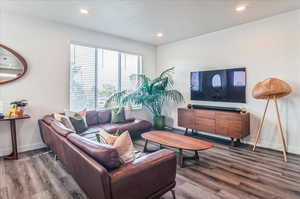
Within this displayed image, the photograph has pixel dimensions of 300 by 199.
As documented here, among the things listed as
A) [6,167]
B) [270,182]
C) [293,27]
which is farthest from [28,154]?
[293,27]

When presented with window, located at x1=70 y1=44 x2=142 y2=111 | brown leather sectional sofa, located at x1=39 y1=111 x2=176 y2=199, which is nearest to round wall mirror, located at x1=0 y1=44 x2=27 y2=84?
window, located at x1=70 y1=44 x2=142 y2=111

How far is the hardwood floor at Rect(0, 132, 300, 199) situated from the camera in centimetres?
208

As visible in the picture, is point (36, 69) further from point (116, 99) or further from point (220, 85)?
point (220, 85)

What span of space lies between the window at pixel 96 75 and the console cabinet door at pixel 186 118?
1920mm

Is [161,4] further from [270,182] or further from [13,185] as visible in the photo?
[13,185]

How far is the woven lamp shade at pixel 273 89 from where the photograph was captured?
3.07m

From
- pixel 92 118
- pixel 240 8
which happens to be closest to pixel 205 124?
pixel 240 8

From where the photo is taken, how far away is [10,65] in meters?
3.33

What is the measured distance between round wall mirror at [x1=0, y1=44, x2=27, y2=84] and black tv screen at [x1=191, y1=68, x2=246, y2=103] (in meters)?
4.27

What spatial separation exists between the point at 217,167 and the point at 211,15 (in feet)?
10.0

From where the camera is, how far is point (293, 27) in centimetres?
333

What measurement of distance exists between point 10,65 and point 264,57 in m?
5.46

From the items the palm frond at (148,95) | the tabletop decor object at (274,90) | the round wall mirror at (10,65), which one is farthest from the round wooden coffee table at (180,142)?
the round wall mirror at (10,65)

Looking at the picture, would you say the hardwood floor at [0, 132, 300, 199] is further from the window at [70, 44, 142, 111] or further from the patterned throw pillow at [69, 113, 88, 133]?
the window at [70, 44, 142, 111]
